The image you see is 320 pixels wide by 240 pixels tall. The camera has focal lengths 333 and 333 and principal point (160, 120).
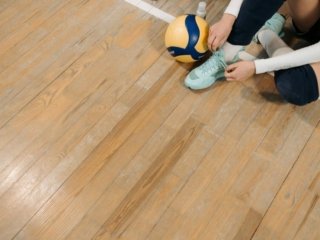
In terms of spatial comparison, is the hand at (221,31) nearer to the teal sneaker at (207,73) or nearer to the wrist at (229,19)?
the wrist at (229,19)

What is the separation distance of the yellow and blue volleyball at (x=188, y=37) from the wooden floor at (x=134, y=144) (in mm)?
133

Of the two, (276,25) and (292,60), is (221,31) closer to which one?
(292,60)

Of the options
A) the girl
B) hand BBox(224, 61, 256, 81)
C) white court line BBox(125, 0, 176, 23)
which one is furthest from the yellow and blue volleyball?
white court line BBox(125, 0, 176, 23)

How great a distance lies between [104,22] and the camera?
1.64 meters

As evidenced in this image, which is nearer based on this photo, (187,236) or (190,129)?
(187,236)

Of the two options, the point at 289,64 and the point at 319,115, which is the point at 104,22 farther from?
the point at 319,115

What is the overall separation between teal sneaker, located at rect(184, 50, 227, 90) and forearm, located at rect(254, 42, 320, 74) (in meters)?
0.19

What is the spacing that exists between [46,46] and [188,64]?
66cm

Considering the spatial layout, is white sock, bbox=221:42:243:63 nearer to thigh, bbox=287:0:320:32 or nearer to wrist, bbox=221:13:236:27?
wrist, bbox=221:13:236:27

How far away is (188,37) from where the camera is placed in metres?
1.35

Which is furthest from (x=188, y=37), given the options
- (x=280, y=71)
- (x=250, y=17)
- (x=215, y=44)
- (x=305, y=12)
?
(x=305, y=12)

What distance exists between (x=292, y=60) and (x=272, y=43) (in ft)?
0.91

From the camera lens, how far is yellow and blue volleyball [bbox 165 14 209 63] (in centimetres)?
135

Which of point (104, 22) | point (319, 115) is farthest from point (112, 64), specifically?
point (319, 115)
